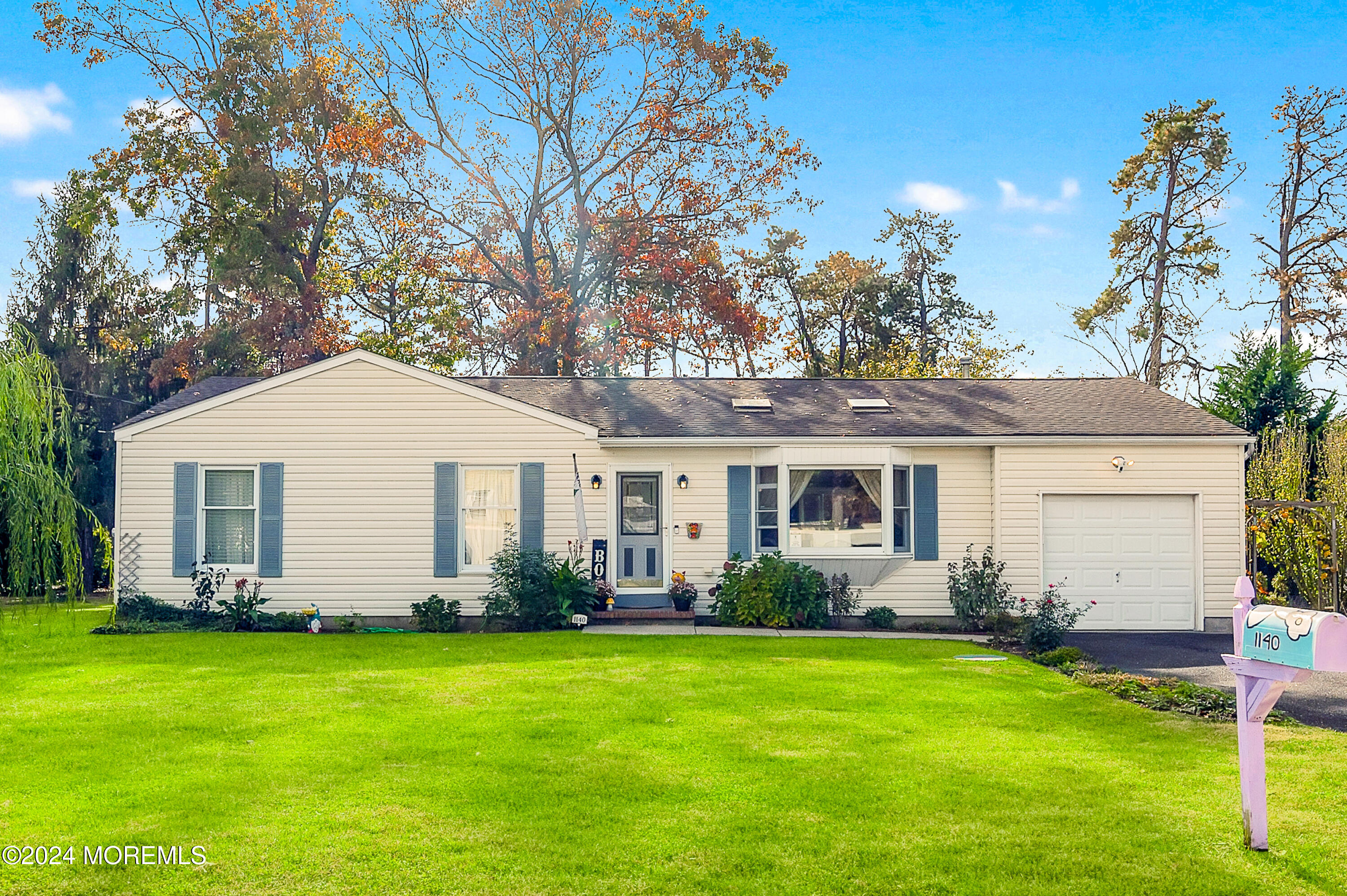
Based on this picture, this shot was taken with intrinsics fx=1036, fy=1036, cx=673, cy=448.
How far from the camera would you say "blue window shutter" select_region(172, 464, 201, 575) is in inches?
598

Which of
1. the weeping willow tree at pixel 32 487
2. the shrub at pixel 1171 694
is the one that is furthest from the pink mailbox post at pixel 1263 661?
the weeping willow tree at pixel 32 487

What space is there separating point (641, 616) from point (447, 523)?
3.19m

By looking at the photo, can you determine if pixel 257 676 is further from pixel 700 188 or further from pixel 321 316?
pixel 700 188

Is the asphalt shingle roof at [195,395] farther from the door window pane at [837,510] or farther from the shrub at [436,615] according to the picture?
the door window pane at [837,510]

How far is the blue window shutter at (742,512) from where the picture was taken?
1565 cm

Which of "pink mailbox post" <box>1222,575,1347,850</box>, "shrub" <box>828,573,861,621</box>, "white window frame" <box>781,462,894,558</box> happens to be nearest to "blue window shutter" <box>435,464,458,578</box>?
"white window frame" <box>781,462,894,558</box>

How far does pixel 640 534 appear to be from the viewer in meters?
15.9

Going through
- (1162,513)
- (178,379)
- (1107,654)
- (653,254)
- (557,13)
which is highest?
(557,13)

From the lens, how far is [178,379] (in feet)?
85.9

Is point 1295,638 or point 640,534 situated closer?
point 1295,638

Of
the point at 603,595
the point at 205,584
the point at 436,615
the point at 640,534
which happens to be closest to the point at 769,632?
the point at 603,595

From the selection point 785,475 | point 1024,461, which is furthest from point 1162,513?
point 785,475

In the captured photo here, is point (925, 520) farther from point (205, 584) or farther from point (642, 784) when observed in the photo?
point (205, 584)

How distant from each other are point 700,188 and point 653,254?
217cm
